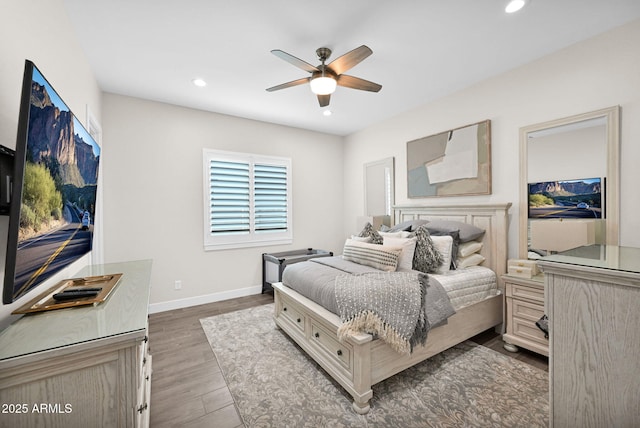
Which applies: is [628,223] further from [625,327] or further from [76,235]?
[76,235]

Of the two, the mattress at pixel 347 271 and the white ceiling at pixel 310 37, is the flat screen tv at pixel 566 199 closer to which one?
the mattress at pixel 347 271

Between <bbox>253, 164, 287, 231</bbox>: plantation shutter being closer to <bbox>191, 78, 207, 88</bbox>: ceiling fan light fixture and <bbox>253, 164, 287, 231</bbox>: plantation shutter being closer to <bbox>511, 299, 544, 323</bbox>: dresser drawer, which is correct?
<bbox>191, 78, 207, 88</bbox>: ceiling fan light fixture

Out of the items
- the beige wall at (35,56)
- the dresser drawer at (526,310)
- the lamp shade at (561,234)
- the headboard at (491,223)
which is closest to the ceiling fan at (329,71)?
the beige wall at (35,56)

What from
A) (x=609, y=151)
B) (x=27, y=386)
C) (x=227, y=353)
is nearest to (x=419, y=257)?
(x=609, y=151)

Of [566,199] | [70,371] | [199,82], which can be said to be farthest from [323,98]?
[70,371]

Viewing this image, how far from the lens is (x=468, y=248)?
285 cm

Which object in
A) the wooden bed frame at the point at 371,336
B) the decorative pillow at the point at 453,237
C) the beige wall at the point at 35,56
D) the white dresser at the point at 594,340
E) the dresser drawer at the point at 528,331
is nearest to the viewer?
the white dresser at the point at 594,340

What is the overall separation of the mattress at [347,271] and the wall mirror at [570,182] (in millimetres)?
547

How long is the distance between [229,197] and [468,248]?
10.8ft

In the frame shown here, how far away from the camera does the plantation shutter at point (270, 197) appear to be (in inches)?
166

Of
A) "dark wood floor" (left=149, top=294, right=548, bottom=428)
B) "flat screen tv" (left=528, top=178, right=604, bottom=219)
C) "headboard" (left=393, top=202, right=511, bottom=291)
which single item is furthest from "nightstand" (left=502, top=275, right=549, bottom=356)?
"flat screen tv" (left=528, top=178, right=604, bottom=219)

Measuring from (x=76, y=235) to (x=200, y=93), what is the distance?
2.30 meters

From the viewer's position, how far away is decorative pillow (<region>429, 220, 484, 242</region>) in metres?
2.88

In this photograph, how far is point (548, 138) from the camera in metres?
2.51
